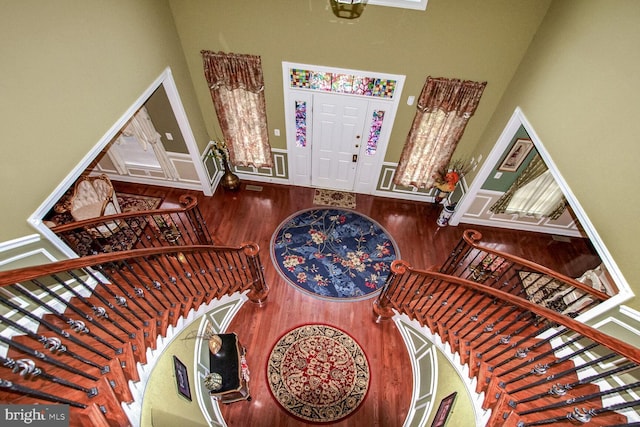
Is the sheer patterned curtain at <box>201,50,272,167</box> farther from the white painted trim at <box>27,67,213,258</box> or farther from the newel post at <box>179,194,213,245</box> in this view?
the newel post at <box>179,194,213,245</box>

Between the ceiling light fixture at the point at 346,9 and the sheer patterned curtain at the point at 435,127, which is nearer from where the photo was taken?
the ceiling light fixture at the point at 346,9

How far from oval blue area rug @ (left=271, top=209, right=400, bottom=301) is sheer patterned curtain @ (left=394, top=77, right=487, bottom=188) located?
1.23 meters

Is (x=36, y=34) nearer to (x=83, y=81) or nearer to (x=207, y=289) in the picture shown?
(x=83, y=81)

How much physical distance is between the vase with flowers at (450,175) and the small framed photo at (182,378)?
15.5 feet

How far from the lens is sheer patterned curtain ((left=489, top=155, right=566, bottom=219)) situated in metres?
4.87

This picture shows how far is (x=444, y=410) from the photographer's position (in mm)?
3125

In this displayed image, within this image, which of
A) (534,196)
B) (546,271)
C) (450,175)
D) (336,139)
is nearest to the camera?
(546,271)

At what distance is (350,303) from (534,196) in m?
3.67

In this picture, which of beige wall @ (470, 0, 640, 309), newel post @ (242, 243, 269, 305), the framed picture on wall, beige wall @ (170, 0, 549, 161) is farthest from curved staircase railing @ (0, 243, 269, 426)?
the framed picture on wall

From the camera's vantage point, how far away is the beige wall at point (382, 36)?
12.7 ft

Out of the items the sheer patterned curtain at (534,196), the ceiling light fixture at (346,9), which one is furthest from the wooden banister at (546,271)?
the ceiling light fixture at (346,9)

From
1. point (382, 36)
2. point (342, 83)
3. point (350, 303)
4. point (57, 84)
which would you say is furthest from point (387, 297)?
point (57, 84)

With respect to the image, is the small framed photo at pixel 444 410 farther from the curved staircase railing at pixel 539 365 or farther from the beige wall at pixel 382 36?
Answer: the beige wall at pixel 382 36

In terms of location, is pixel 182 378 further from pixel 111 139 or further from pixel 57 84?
pixel 57 84
